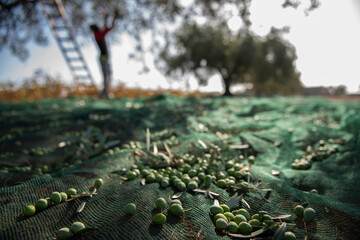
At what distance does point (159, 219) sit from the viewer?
1.39 meters

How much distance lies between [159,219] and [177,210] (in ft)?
0.53

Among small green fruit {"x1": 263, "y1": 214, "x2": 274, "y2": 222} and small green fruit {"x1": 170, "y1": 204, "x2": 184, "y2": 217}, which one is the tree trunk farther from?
small green fruit {"x1": 170, "y1": 204, "x2": 184, "y2": 217}

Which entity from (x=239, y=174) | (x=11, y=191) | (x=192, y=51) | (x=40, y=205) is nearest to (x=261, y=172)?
(x=239, y=174)

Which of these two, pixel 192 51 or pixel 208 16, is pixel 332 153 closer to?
pixel 208 16

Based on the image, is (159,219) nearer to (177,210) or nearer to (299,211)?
(177,210)

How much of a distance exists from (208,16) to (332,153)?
5022 millimetres

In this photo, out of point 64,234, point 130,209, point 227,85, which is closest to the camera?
point 64,234

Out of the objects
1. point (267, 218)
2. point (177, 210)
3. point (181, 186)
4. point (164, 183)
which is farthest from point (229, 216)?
point (164, 183)

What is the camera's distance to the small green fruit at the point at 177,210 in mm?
1507

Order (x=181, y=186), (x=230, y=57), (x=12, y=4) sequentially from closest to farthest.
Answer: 1. (x=181, y=186)
2. (x=12, y=4)
3. (x=230, y=57)

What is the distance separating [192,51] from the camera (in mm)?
19812

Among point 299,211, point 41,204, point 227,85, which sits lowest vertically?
point 299,211

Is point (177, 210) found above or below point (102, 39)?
below

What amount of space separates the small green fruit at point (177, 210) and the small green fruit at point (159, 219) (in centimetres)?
11
